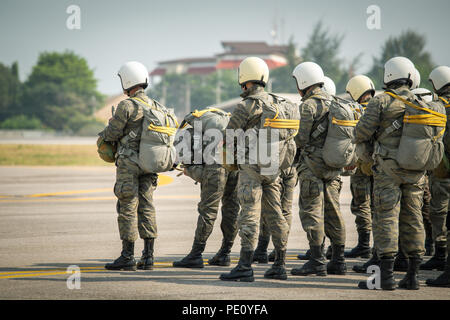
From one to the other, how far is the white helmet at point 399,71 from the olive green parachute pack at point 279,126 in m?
1.05

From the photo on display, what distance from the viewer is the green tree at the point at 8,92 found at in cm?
10512

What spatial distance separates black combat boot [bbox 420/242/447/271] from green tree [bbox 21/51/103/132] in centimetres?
8752

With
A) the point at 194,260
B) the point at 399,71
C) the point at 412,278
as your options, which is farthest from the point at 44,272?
the point at 399,71

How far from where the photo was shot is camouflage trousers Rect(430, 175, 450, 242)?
741cm

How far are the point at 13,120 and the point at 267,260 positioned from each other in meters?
90.8

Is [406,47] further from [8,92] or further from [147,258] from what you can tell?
[147,258]

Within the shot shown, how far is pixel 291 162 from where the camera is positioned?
23.5ft

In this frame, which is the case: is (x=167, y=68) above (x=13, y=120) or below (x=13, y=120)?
above

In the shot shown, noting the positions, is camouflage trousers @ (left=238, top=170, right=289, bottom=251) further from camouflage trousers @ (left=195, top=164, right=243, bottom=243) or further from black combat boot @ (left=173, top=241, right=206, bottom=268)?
black combat boot @ (left=173, top=241, right=206, bottom=268)

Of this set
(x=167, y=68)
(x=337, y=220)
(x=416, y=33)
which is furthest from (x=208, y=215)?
(x=167, y=68)

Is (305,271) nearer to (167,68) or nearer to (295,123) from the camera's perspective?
(295,123)

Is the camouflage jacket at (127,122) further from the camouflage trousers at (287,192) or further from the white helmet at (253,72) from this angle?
the camouflage trousers at (287,192)

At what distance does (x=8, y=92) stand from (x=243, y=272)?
108m

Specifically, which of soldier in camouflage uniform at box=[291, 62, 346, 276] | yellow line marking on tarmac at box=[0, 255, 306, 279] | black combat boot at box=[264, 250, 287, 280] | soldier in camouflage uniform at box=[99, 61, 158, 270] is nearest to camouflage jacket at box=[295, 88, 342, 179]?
soldier in camouflage uniform at box=[291, 62, 346, 276]
